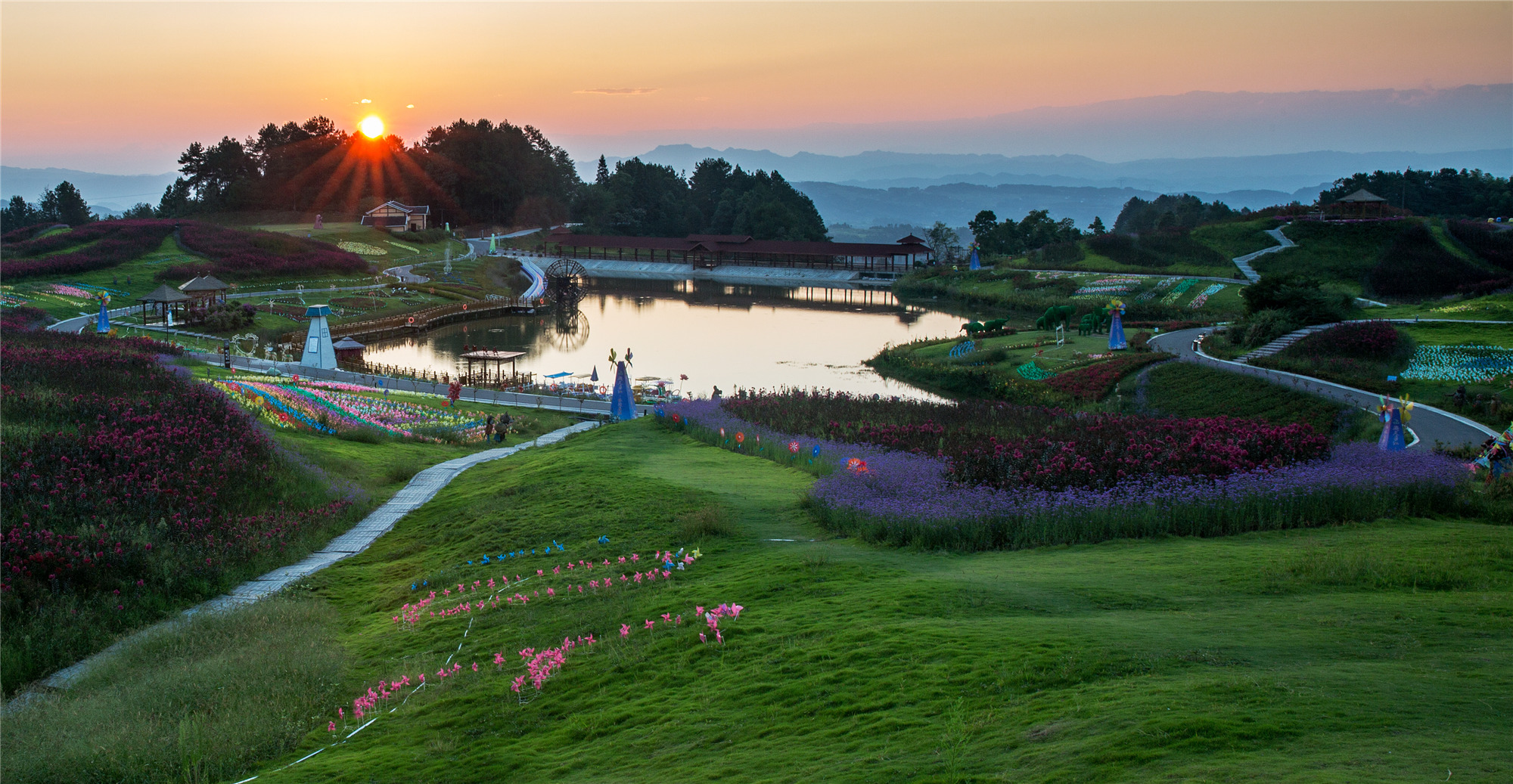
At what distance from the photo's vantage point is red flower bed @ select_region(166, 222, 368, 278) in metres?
65.1

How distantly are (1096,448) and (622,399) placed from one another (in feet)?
55.7

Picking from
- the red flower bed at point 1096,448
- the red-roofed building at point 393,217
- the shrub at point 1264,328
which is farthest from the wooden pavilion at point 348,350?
the red-roofed building at point 393,217

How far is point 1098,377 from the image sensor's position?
3566 centimetres

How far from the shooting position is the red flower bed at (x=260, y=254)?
6512cm

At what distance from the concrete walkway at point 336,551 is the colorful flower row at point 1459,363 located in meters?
26.1

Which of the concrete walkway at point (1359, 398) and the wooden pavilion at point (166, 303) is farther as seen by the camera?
the wooden pavilion at point (166, 303)

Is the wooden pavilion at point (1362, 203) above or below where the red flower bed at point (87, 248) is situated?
above

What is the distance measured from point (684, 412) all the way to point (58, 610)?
1532cm

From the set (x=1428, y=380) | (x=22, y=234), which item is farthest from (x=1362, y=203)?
(x=22, y=234)

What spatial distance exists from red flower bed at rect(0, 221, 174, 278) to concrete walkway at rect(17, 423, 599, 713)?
47.3m

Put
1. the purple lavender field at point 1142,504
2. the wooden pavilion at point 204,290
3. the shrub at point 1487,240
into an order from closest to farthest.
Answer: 1. the purple lavender field at point 1142,504
2. the wooden pavilion at point 204,290
3. the shrub at point 1487,240

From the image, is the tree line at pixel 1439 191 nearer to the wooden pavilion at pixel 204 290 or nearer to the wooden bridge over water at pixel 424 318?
the wooden bridge over water at pixel 424 318

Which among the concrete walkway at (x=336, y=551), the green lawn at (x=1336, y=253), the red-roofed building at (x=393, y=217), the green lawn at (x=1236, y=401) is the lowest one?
the concrete walkway at (x=336, y=551)

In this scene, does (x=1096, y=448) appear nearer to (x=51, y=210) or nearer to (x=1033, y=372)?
(x=1033, y=372)
